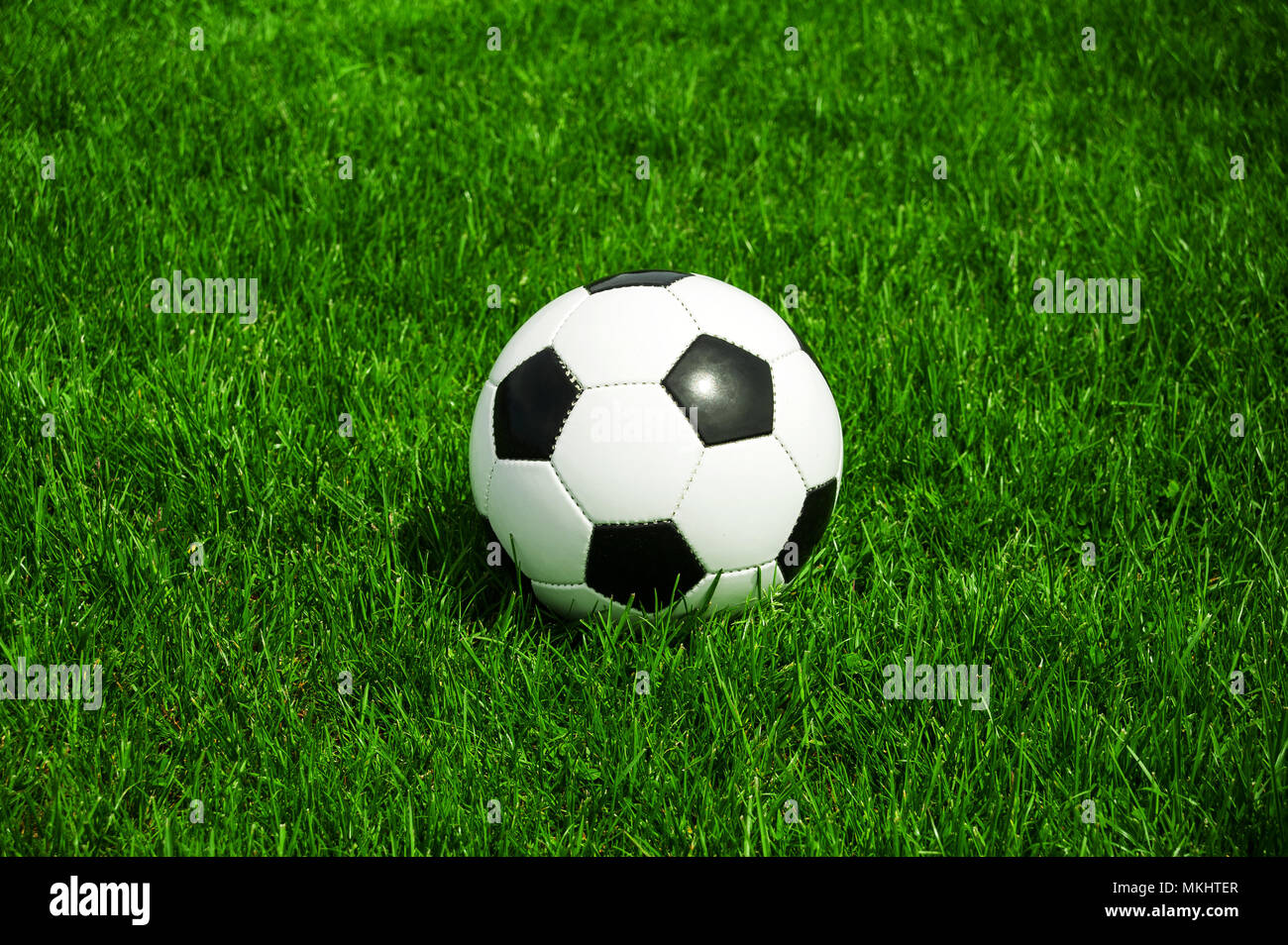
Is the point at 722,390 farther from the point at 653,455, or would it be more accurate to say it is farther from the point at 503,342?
the point at 503,342

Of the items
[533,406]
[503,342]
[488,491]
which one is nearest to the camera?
[533,406]

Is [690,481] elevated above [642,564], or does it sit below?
above

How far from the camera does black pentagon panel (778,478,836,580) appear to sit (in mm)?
2758

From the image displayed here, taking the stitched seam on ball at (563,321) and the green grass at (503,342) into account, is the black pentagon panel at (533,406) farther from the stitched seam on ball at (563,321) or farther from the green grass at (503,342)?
the green grass at (503,342)

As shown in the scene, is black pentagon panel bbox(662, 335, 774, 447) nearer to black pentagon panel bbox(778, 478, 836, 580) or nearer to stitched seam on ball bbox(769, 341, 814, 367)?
stitched seam on ball bbox(769, 341, 814, 367)

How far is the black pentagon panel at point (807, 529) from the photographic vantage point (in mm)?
2758

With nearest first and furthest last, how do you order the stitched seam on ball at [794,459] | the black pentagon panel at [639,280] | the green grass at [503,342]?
the green grass at [503,342] < the stitched seam on ball at [794,459] < the black pentagon panel at [639,280]

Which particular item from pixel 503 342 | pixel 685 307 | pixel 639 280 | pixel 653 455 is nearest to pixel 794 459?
pixel 653 455

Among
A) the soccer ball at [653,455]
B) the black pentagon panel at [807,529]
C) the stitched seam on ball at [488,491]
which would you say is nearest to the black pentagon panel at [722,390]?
the soccer ball at [653,455]

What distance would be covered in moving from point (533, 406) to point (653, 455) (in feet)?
1.19

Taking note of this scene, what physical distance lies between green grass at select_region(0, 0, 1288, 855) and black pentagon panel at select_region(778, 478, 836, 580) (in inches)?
5.7

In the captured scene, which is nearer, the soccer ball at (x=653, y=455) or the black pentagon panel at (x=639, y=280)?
the soccer ball at (x=653, y=455)

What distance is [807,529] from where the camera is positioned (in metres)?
2.80

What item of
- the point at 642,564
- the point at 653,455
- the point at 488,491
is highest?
the point at 653,455
